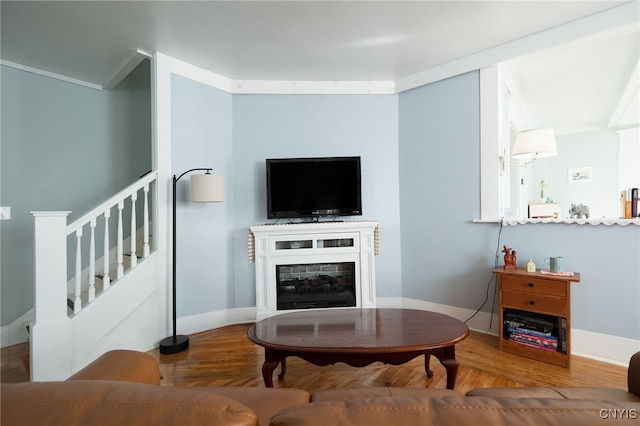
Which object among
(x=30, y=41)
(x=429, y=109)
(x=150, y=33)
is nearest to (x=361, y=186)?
(x=429, y=109)

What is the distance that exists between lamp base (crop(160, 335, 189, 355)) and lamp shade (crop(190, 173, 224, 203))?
1225mm

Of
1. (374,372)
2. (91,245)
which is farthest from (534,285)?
(91,245)

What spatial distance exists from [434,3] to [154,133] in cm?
259

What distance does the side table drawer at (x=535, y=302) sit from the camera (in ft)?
7.44

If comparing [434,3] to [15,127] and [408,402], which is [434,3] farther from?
[15,127]

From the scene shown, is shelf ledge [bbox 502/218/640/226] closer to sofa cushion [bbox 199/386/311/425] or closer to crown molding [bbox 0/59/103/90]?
sofa cushion [bbox 199/386/311/425]

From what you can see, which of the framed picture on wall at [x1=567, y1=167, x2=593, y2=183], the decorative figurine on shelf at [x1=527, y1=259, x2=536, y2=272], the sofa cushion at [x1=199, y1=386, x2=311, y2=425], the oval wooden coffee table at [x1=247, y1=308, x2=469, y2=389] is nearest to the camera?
the sofa cushion at [x1=199, y1=386, x2=311, y2=425]

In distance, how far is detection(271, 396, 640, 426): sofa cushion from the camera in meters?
0.45

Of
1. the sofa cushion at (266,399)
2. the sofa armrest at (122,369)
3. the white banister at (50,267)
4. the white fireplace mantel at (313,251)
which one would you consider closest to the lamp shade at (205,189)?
the white fireplace mantel at (313,251)

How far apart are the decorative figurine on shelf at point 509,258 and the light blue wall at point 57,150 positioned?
3.91 meters

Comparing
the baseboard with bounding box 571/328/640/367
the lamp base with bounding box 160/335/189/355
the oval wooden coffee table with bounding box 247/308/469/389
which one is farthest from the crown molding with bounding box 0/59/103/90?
the baseboard with bounding box 571/328/640/367

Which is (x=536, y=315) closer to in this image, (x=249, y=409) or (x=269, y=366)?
(x=269, y=366)

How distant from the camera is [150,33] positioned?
2627 mm

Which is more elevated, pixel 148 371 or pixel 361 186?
pixel 361 186
